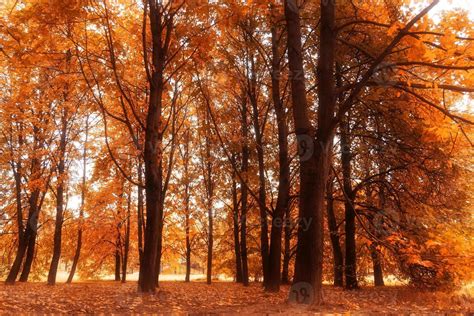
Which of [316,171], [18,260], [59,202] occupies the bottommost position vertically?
[18,260]

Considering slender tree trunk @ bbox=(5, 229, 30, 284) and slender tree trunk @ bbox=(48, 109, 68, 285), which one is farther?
slender tree trunk @ bbox=(48, 109, 68, 285)

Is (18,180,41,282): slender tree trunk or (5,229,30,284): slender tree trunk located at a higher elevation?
(18,180,41,282): slender tree trunk

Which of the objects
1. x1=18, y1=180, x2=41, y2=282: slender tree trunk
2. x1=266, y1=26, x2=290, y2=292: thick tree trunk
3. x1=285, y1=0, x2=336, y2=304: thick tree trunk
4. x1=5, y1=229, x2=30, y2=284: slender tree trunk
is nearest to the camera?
x1=285, y1=0, x2=336, y2=304: thick tree trunk

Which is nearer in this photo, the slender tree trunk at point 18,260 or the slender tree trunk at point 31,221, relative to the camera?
the slender tree trunk at point 18,260

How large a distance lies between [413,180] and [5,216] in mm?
21236

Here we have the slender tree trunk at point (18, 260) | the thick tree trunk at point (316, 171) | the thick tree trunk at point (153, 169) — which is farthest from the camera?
the slender tree trunk at point (18, 260)

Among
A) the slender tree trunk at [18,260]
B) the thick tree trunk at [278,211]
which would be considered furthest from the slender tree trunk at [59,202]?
the thick tree trunk at [278,211]

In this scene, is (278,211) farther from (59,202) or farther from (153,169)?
(59,202)

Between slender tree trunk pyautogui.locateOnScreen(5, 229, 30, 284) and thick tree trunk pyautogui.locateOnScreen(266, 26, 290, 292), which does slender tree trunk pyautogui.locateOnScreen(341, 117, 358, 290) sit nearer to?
thick tree trunk pyautogui.locateOnScreen(266, 26, 290, 292)

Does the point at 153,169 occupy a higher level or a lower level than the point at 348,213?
higher

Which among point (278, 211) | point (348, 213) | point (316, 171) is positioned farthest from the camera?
point (348, 213)

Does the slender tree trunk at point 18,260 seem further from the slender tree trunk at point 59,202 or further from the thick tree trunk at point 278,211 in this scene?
the thick tree trunk at point 278,211

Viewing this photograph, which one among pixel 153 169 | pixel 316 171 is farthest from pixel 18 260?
pixel 316 171

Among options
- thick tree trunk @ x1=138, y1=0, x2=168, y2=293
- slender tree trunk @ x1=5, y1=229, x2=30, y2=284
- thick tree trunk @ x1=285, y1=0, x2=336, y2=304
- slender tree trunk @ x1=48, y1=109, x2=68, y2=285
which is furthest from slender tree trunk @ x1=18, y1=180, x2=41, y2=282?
thick tree trunk @ x1=285, y1=0, x2=336, y2=304
